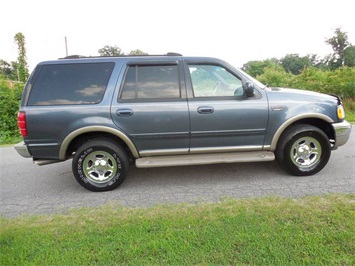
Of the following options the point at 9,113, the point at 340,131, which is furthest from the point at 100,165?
the point at 9,113

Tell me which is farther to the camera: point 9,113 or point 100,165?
point 9,113

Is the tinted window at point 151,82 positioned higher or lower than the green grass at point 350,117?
higher

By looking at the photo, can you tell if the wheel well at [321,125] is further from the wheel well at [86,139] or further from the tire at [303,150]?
the wheel well at [86,139]

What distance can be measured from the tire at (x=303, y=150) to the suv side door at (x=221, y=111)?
0.38 metres

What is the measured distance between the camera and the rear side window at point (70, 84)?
3.53m

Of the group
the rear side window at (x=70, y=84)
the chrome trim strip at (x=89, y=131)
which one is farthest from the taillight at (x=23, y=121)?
the chrome trim strip at (x=89, y=131)

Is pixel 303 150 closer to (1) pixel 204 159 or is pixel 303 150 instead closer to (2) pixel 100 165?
(1) pixel 204 159

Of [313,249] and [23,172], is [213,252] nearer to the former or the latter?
[313,249]

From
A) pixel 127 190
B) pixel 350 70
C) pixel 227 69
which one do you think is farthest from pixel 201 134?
pixel 350 70

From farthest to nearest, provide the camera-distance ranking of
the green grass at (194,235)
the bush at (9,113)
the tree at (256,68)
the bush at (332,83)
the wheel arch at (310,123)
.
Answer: the tree at (256,68)
the bush at (332,83)
the bush at (9,113)
the wheel arch at (310,123)
the green grass at (194,235)

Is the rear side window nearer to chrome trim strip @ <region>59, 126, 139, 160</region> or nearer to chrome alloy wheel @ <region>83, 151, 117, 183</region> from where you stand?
chrome trim strip @ <region>59, 126, 139, 160</region>

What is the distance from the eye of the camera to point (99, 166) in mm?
3705

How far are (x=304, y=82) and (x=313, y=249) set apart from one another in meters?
11.2

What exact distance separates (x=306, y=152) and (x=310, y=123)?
18.1 inches
